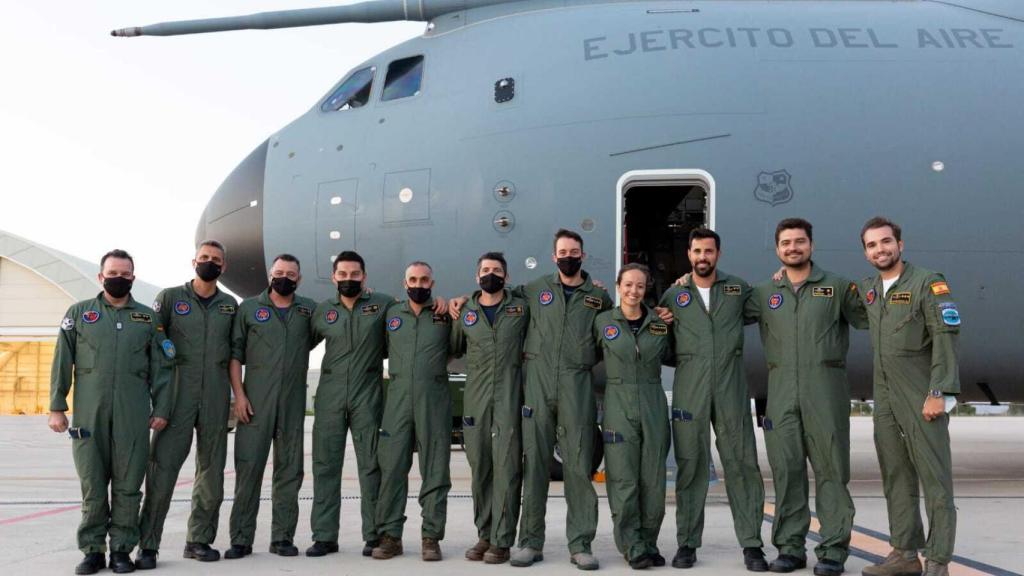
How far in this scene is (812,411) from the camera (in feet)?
20.5

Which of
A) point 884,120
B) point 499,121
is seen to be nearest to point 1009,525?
point 884,120

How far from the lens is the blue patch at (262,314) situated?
23.2ft

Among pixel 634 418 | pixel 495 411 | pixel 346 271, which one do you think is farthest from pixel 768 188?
pixel 346 271

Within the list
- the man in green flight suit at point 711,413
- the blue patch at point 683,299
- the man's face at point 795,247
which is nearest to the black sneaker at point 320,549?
the man in green flight suit at point 711,413

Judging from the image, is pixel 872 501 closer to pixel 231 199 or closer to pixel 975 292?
pixel 975 292

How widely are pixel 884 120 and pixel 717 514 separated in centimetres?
429

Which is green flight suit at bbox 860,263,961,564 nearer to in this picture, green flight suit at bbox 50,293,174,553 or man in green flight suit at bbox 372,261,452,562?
man in green flight suit at bbox 372,261,452,562

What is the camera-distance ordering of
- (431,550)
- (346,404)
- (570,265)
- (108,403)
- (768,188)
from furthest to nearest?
1. (768,188)
2. (346,404)
3. (570,265)
4. (431,550)
5. (108,403)

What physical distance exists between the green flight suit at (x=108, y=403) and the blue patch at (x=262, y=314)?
74 centimetres

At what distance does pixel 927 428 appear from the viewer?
19.3 feet

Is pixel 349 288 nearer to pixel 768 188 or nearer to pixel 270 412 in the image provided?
pixel 270 412

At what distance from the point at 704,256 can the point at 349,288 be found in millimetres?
2700

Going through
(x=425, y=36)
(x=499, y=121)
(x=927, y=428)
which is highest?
(x=425, y=36)

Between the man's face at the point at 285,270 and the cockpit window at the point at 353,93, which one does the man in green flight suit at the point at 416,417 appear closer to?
the man's face at the point at 285,270
